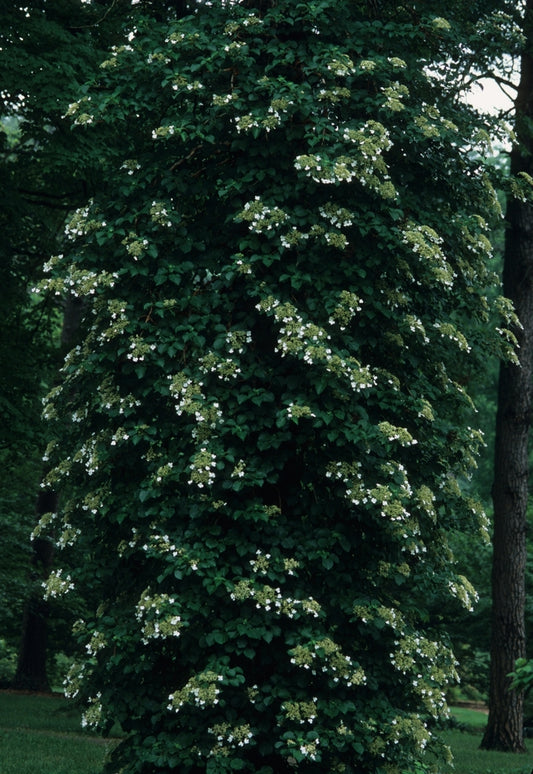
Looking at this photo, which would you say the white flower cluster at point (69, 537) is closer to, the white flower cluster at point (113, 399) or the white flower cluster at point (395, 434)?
the white flower cluster at point (113, 399)

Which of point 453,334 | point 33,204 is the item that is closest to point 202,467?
point 453,334

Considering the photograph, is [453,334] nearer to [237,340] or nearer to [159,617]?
[237,340]

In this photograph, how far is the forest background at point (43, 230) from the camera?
14039mm

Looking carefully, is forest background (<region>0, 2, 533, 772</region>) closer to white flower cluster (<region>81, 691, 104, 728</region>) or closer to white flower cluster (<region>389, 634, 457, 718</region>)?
white flower cluster (<region>81, 691, 104, 728</region>)

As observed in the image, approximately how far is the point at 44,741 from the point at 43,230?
8.30 m

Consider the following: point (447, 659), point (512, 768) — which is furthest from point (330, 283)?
point (512, 768)

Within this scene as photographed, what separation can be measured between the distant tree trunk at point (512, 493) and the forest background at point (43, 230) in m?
0.51

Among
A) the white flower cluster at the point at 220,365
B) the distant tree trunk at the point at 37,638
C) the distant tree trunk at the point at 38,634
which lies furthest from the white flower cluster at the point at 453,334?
the distant tree trunk at the point at 37,638

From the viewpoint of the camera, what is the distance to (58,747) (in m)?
13.0

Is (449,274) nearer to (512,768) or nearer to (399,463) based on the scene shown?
(399,463)

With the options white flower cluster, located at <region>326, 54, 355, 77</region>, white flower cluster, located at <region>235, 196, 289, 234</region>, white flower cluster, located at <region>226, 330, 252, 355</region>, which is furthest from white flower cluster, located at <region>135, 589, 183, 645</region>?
white flower cluster, located at <region>326, 54, 355, 77</region>

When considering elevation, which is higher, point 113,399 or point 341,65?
point 341,65

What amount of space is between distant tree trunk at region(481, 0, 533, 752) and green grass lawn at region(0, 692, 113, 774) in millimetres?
5730

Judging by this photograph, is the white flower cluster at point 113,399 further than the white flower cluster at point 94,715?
Yes
